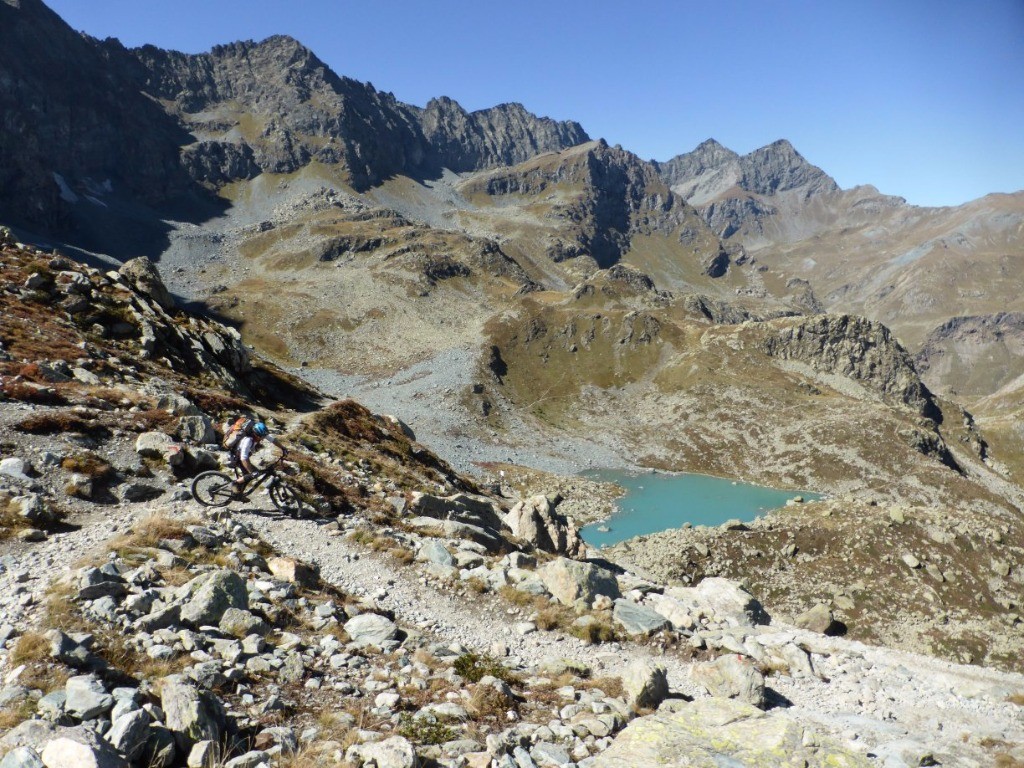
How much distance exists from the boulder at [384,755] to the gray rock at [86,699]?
3.27 meters

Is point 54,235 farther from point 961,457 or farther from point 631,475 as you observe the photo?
point 961,457

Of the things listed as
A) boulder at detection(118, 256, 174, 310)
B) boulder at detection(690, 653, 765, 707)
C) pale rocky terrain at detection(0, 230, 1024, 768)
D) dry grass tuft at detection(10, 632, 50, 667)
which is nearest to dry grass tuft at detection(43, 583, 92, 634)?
pale rocky terrain at detection(0, 230, 1024, 768)

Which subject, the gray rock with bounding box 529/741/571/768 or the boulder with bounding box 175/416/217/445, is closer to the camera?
the gray rock with bounding box 529/741/571/768

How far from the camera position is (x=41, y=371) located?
68.7 ft

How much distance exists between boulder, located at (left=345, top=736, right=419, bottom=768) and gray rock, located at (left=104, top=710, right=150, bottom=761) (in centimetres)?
260

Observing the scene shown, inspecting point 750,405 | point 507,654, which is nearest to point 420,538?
point 507,654

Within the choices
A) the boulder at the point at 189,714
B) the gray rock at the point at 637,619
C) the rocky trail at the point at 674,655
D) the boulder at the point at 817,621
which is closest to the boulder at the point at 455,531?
the rocky trail at the point at 674,655

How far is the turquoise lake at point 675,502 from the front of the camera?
75.1 m

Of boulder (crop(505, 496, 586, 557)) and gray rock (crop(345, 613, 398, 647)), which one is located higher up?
gray rock (crop(345, 613, 398, 647))

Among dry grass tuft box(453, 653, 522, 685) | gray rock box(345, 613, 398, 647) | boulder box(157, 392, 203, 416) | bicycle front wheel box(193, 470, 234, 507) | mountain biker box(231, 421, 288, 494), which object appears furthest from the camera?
boulder box(157, 392, 203, 416)

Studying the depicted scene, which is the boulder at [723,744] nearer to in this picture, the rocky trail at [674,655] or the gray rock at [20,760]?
the rocky trail at [674,655]

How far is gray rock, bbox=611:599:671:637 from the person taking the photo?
51.0 feet

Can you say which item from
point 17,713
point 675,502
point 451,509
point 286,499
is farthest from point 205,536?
point 675,502

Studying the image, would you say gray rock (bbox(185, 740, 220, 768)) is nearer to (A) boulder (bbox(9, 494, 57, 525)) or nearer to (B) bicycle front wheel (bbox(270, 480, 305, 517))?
(A) boulder (bbox(9, 494, 57, 525))
